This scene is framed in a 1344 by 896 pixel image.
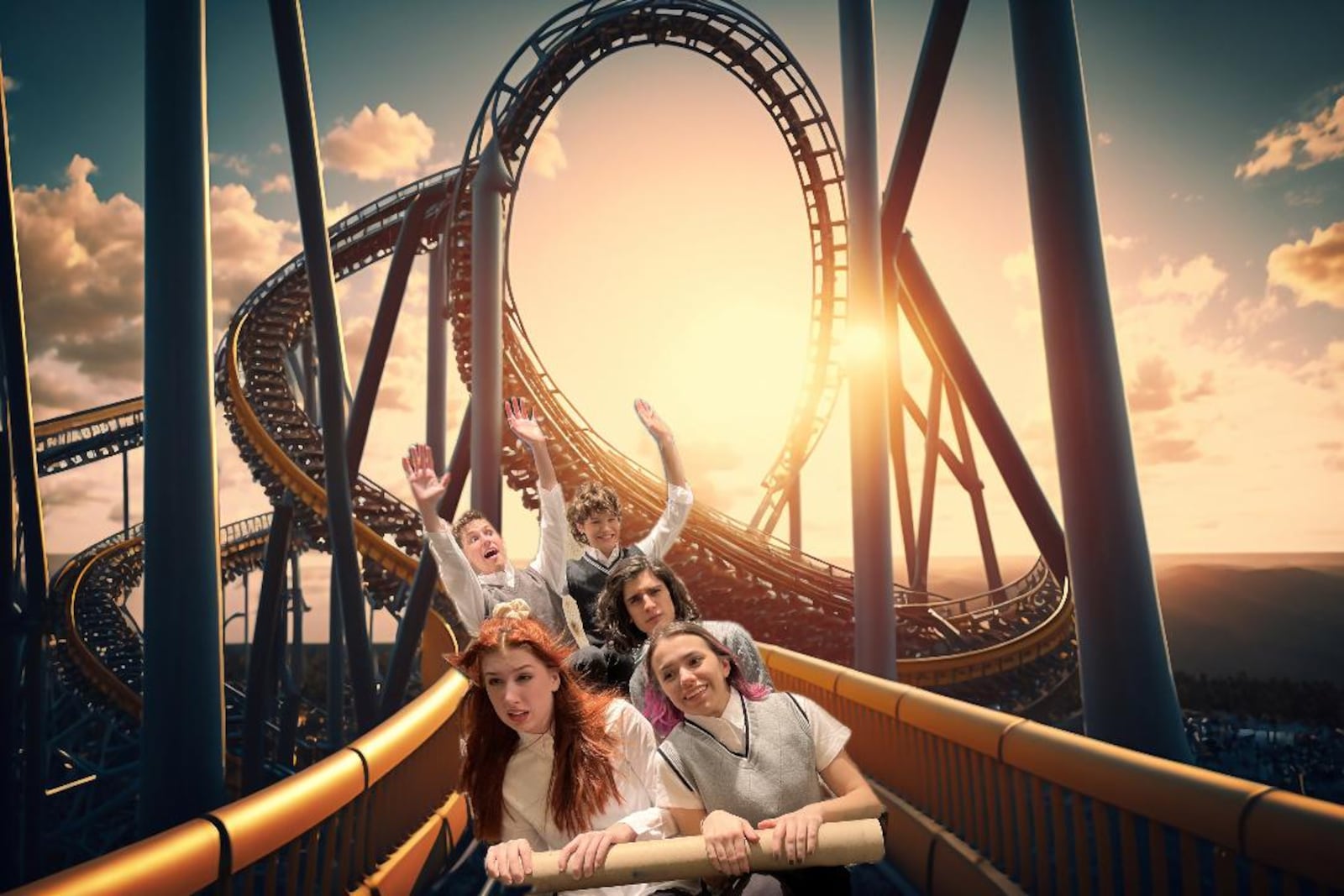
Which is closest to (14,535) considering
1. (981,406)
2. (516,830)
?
(516,830)

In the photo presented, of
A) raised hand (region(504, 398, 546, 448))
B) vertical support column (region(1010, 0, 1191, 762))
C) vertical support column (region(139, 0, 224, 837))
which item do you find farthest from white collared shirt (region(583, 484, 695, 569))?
vertical support column (region(139, 0, 224, 837))

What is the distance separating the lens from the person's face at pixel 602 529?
11.4 ft

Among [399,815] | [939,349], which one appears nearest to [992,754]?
[399,815]

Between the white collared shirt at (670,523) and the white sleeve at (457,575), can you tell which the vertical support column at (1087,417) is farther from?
the white sleeve at (457,575)

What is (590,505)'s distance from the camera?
351cm

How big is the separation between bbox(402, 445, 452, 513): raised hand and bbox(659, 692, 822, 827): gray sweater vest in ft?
6.19

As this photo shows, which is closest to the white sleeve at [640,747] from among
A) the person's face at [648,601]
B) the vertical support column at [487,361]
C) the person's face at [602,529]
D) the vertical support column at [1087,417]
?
the person's face at [648,601]

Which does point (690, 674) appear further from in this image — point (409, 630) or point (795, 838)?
point (409, 630)

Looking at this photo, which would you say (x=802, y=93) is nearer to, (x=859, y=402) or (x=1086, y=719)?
(x=859, y=402)

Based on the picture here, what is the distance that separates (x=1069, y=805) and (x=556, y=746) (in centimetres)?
133

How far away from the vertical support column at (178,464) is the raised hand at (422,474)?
0.69 metres

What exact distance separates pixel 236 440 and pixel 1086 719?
609 inches

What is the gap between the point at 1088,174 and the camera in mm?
3723

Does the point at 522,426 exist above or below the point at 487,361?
below
